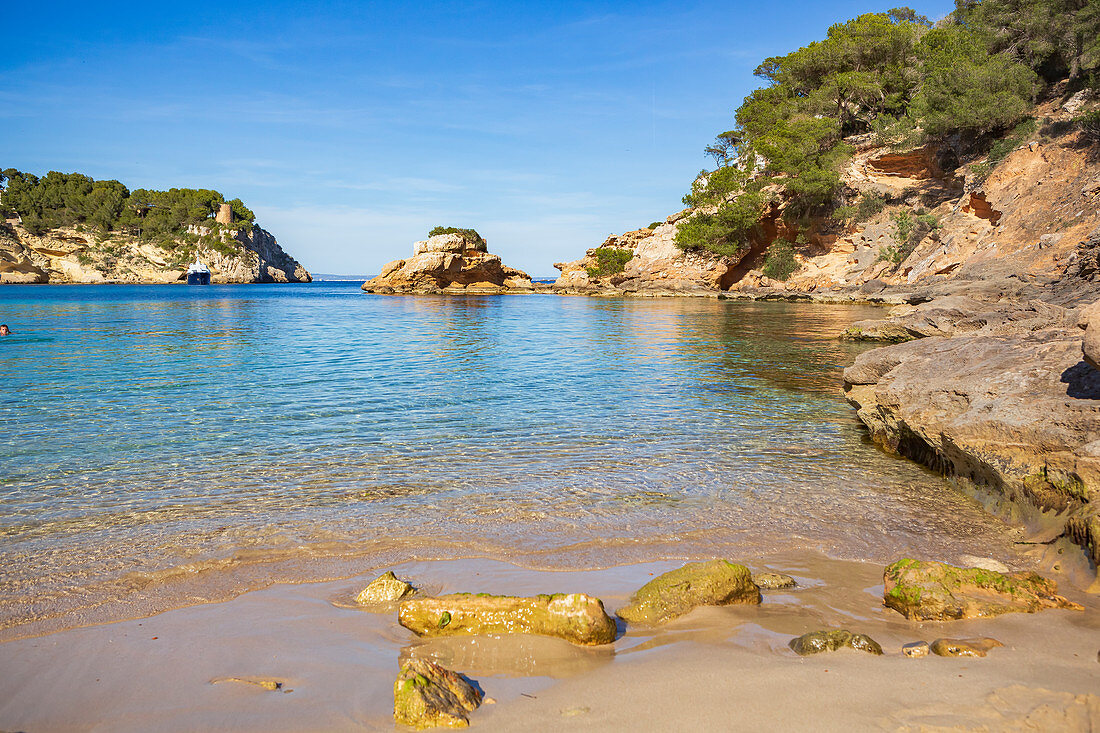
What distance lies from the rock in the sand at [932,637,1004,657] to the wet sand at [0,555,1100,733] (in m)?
0.06

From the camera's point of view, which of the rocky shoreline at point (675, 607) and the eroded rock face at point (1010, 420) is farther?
the eroded rock face at point (1010, 420)

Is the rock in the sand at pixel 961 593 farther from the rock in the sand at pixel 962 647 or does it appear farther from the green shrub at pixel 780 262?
the green shrub at pixel 780 262

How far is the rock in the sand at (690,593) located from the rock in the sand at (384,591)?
1490mm

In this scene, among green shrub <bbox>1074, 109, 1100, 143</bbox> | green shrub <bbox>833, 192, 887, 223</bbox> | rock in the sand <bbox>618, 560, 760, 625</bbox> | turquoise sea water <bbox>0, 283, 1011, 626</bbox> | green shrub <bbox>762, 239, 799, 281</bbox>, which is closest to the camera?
rock in the sand <bbox>618, 560, 760, 625</bbox>

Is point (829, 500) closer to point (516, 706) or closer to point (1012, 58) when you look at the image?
point (516, 706)

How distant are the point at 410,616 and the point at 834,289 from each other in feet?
171

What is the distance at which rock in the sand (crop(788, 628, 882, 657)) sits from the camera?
134 inches

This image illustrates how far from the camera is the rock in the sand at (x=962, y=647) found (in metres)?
3.33

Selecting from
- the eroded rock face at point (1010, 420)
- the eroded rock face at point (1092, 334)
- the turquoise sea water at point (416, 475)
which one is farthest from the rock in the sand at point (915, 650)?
the eroded rock face at point (1092, 334)

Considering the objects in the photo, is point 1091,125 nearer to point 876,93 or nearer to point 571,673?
point 876,93

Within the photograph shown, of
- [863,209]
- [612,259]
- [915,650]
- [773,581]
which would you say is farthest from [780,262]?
[915,650]

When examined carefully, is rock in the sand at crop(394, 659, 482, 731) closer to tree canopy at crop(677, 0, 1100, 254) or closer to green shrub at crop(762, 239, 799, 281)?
tree canopy at crop(677, 0, 1100, 254)

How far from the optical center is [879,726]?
2.67 metres

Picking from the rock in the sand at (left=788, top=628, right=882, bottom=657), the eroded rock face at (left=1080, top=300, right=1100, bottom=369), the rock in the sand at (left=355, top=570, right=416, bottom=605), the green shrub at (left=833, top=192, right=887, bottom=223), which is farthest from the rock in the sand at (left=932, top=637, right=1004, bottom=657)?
the green shrub at (left=833, top=192, right=887, bottom=223)
